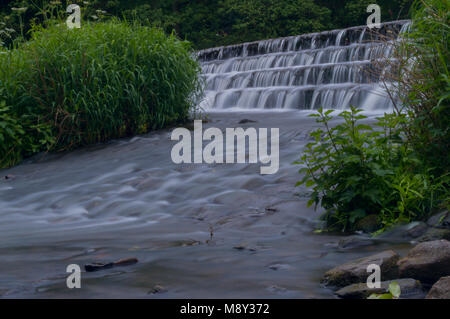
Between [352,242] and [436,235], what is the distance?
0.53 meters

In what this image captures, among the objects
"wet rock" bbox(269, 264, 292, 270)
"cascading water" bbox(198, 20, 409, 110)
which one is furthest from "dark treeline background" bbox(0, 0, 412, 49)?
"wet rock" bbox(269, 264, 292, 270)

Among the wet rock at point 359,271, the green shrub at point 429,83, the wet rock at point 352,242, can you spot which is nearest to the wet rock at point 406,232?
the wet rock at point 352,242

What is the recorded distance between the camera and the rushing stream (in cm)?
305

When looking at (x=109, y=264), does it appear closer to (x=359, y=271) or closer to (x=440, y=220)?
(x=359, y=271)

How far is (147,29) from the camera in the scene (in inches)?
372

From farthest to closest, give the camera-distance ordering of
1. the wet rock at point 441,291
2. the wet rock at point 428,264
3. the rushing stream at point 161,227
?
the rushing stream at point 161,227 < the wet rock at point 428,264 < the wet rock at point 441,291

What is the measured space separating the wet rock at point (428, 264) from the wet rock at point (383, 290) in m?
0.11

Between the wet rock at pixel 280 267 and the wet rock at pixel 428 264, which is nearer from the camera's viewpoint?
the wet rock at pixel 428 264

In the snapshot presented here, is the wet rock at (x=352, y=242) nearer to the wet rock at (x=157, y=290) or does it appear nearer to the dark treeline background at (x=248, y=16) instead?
the wet rock at (x=157, y=290)

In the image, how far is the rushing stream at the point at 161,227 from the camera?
3047 millimetres

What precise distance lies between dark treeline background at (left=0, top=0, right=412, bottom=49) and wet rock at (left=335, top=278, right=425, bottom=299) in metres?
23.1

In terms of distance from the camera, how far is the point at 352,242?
12.3 ft

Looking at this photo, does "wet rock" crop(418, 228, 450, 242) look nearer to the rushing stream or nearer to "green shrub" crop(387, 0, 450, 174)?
the rushing stream
